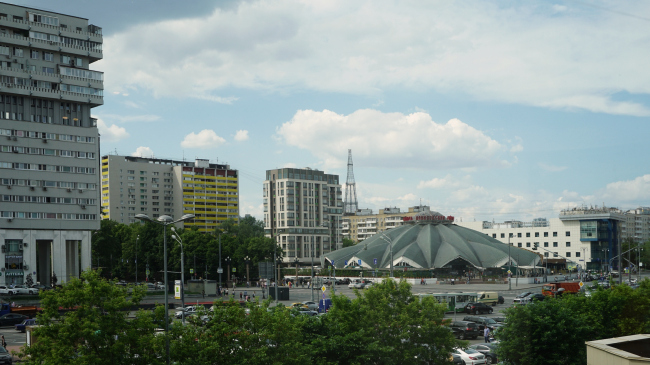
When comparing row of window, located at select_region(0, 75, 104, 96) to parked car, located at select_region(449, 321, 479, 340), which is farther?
row of window, located at select_region(0, 75, 104, 96)

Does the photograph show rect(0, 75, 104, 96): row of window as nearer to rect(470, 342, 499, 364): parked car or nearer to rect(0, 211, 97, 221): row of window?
rect(0, 211, 97, 221): row of window

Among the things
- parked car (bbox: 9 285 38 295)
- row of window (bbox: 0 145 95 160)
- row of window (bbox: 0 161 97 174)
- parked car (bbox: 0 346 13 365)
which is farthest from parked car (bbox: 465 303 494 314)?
row of window (bbox: 0 145 95 160)

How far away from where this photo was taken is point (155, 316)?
944 inches

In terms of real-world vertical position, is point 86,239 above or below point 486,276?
above

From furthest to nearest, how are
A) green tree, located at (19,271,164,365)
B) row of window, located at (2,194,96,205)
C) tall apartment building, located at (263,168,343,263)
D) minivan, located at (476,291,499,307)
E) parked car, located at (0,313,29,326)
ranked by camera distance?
tall apartment building, located at (263,168,343,263), row of window, located at (2,194,96,205), minivan, located at (476,291,499,307), parked car, located at (0,313,29,326), green tree, located at (19,271,164,365)

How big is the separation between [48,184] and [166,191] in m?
103

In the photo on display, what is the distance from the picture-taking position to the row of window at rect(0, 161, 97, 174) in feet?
288

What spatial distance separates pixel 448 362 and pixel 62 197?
78920 millimetres

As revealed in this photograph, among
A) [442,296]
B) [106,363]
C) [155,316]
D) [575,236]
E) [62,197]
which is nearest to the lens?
[106,363]

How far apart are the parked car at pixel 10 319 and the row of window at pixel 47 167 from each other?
36597mm

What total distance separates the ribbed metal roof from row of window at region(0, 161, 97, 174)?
55.3 metres

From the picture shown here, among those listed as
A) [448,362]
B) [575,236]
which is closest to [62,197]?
[448,362]

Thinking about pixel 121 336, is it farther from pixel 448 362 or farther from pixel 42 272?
pixel 42 272

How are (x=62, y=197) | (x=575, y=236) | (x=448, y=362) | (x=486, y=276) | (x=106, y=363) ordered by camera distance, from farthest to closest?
(x=575, y=236), (x=486, y=276), (x=62, y=197), (x=448, y=362), (x=106, y=363)
